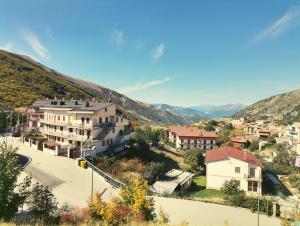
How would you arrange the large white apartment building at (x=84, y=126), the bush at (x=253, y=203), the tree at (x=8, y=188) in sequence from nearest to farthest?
the tree at (x=8, y=188), the bush at (x=253, y=203), the large white apartment building at (x=84, y=126)

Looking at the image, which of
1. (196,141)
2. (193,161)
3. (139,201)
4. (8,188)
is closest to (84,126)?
(193,161)

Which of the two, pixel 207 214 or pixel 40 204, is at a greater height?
pixel 40 204

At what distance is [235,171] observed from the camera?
46344 millimetres

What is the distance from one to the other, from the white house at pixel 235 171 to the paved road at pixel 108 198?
17573 millimetres

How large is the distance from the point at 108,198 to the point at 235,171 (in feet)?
79.9

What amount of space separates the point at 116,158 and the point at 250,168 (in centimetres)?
2297

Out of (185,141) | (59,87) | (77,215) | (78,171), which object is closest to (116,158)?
(78,171)

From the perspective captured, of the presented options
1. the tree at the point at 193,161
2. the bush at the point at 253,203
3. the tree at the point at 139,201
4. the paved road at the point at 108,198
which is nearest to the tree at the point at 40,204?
the tree at the point at 139,201

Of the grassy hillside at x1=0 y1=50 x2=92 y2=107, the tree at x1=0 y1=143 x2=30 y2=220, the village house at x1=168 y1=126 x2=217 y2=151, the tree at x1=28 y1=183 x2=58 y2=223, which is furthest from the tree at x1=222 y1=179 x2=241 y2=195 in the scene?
the grassy hillside at x1=0 y1=50 x2=92 y2=107

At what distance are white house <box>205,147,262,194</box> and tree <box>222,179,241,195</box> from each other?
182 cm

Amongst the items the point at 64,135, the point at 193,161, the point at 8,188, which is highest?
the point at 64,135

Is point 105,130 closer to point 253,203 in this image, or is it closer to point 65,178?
point 65,178

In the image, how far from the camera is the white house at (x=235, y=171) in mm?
45750

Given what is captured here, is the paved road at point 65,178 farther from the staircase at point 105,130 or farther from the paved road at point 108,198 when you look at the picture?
the staircase at point 105,130
